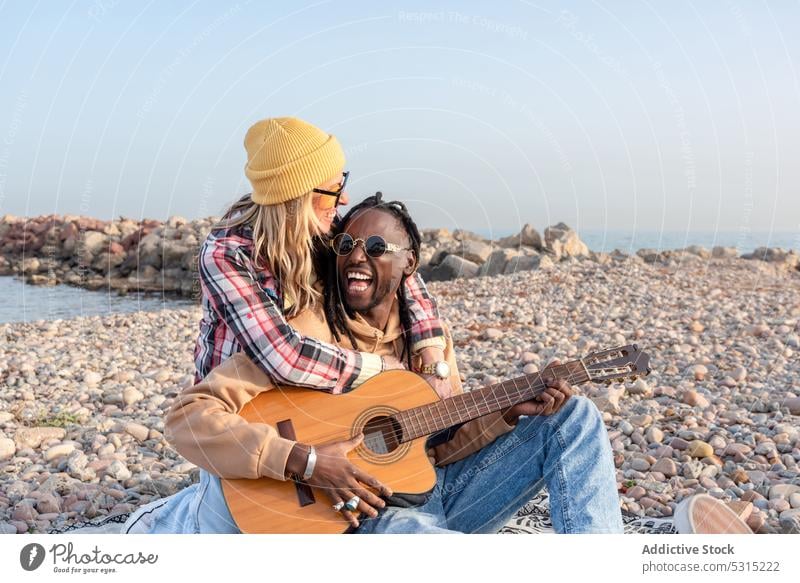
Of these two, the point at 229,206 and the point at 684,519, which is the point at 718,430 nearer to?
the point at 684,519

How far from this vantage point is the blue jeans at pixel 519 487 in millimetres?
3051

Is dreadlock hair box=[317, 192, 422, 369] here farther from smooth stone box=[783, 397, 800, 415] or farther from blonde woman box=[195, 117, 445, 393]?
smooth stone box=[783, 397, 800, 415]

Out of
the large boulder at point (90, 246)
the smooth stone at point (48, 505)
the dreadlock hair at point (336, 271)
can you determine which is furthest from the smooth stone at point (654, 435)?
the large boulder at point (90, 246)

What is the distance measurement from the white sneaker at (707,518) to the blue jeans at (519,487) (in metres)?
0.85

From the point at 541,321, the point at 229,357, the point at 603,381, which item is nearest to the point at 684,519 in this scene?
the point at 603,381

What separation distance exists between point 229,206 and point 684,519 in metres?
2.49

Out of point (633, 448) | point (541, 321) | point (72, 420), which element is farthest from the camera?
point (541, 321)

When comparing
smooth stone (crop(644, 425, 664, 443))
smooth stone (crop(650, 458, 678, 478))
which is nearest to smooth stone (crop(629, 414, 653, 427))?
smooth stone (crop(644, 425, 664, 443))

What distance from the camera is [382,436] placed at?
3277 millimetres

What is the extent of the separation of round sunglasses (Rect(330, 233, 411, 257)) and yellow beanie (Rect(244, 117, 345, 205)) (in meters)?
0.25

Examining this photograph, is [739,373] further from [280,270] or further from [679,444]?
[280,270]

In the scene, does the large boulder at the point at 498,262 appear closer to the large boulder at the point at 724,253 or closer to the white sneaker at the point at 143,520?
the large boulder at the point at 724,253

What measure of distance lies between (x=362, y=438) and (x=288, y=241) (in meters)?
0.84

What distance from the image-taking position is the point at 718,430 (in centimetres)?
582
